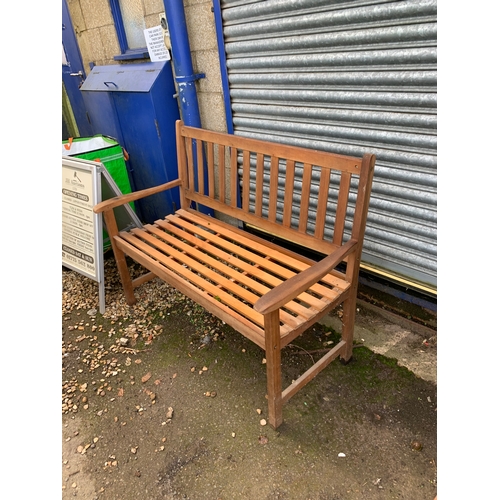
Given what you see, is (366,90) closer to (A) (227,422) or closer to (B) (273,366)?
(B) (273,366)

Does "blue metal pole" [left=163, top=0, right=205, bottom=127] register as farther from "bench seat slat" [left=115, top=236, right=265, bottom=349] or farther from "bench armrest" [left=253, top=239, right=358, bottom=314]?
"bench armrest" [left=253, top=239, right=358, bottom=314]

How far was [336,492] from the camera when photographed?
6.16 ft

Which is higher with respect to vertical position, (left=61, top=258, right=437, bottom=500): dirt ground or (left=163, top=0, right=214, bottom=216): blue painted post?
(left=163, top=0, right=214, bottom=216): blue painted post

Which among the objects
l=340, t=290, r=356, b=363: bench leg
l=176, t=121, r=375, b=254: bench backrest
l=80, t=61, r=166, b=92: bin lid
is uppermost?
l=80, t=61, r=166, b=92: bin lid

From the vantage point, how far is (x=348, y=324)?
2.42 meters

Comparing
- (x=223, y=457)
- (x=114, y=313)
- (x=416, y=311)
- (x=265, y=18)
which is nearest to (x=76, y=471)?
(x=223, y=457)

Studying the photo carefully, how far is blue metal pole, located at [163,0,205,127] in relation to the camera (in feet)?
10.3

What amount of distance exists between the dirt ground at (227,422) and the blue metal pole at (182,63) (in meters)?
1.87

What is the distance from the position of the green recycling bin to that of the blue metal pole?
0.77m

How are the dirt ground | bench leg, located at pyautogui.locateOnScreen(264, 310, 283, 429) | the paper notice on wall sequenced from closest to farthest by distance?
bench leg, located at pyautogui.locateOnScreen(264, 310, 283, 429) < the dirt ground < the paper notice on wall

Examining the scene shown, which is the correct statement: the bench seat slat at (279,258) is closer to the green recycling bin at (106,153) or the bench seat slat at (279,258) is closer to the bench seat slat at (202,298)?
the bench seat slat at (202,298)

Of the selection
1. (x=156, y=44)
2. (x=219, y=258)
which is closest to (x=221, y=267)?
(x=219, y=258)

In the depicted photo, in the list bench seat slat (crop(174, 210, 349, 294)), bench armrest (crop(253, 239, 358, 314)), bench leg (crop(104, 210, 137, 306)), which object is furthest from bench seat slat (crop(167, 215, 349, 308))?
bench leg (crop(104, 210, 137, 306))

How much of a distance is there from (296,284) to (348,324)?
2.59 ft
